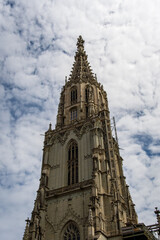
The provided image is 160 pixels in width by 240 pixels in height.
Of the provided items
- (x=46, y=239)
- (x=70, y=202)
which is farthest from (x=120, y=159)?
(x=46, y=239)

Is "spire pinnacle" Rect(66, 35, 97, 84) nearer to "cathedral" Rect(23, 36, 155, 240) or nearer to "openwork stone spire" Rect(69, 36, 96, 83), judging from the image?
"openwork stone spire" Rect(69, 36, 96, 83)

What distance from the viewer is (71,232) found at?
93.2 ft

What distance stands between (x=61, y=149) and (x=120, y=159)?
8.84 meters

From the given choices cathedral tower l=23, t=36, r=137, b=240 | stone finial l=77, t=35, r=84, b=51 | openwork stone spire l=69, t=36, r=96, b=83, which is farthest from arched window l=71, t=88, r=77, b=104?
stone finial l=77, t=35, r=84, b=51

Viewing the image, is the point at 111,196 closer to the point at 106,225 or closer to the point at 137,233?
the point at 106,225

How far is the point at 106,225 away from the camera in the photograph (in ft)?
89.9

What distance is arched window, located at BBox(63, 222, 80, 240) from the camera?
91.7 feet

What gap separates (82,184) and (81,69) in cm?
2693

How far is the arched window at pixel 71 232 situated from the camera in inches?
1100

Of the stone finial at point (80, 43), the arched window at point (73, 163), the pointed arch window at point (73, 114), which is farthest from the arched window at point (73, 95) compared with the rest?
the stone finial at point (80, 43)

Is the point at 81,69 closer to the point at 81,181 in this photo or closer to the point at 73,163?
the point at 73,163

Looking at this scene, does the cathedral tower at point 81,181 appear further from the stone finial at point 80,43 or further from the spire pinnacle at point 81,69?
the stone finial at point 80,43

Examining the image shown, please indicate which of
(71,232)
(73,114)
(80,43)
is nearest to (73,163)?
(71,232)

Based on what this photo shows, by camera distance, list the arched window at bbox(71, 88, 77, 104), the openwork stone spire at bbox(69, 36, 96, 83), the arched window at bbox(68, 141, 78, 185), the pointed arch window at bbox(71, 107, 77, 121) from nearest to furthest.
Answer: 1. the arched window at bbox(68, 141, 78, 185)
2. the pointed arch window at bbox(71, 107, 77, 121)
3. the arched window at bbox(71, 88, 77, 104)
4. the openwork stone spire at bbox(69, 36, 96, 83)
